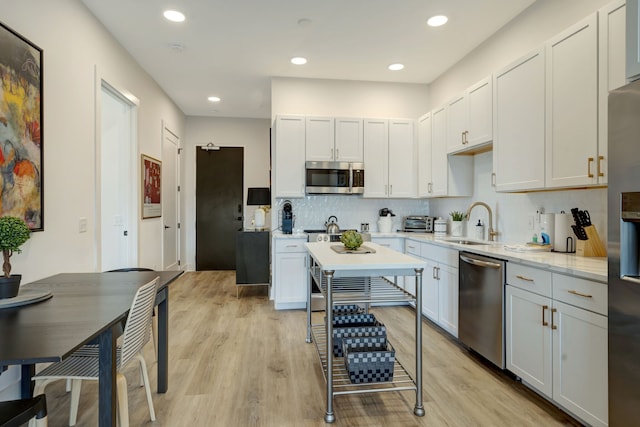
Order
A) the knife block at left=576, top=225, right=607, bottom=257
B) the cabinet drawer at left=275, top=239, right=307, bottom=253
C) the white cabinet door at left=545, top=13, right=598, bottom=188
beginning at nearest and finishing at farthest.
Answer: the white cabinet door at left=545, top=13, right=598, bottom=188, the knife block at left=576, top=225, right=607, bottom=257, the cabinet drawer at left=275, top=239, right=307, bottom=253

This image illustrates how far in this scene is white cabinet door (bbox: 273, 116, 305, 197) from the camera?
438cm

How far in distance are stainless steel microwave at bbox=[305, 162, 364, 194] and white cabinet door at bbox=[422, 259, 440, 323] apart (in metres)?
1.32

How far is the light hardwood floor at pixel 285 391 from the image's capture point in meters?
2.07

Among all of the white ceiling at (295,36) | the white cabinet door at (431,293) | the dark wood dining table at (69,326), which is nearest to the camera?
the dark wood dining table at (69,326)

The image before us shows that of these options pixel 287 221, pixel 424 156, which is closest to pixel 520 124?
pixel 424 156

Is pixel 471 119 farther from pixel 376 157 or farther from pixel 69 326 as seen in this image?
pixel 69 326

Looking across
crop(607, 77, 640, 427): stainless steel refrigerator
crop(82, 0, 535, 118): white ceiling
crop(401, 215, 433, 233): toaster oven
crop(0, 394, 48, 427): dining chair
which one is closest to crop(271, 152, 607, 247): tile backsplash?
crop(401, 215, 433, 233): toaster oven

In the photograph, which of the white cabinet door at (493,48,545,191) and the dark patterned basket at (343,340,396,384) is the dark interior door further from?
the dark patterned basket at (343,340,396,384)

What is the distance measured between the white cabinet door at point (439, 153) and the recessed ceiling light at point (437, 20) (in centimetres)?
90

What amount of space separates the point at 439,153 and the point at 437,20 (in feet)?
4.51

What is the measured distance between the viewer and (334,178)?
14.6ft

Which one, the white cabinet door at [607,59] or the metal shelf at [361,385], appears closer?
the white cabinet door at [607,59]

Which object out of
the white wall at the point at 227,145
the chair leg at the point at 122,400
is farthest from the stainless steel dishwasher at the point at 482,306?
the white wall at the point at 227,145

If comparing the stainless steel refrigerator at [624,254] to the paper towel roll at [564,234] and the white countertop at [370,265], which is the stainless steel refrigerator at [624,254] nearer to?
the white countertop at [370,265]
